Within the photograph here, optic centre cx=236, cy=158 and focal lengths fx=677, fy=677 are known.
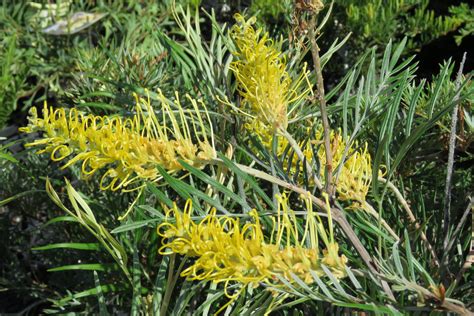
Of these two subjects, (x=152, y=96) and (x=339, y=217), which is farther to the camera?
(x=152, y=96)

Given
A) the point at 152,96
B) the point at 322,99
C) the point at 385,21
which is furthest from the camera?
the point at 385,21

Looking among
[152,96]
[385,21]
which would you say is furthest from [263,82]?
[385,21]

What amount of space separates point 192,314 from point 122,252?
113 millimetres

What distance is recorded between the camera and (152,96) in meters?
0.70

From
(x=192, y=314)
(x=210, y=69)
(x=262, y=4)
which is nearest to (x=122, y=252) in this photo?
(x=192, y=314)

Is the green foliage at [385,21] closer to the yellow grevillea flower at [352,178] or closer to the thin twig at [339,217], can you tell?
the yellow grevillea flower at [352,178]

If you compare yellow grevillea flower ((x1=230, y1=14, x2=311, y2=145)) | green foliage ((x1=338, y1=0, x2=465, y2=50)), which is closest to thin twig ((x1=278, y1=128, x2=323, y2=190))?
yellow grevillea flower ((x1=230, y1=14, x2=311, y2=145))

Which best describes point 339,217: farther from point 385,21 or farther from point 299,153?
point 385,21

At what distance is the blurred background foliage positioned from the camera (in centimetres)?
69

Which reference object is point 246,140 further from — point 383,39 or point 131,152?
point 383,39

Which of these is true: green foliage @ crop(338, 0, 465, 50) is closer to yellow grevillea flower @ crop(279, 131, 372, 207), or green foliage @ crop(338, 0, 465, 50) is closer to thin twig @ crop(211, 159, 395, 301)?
yellow grevillea flower @ crop(279, 131, 372, 207)

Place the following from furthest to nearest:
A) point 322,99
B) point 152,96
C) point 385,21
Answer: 1. point 385,21
2. point 152,96
3. point 322,99

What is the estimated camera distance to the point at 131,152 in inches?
20.0

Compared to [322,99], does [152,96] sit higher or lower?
lower
